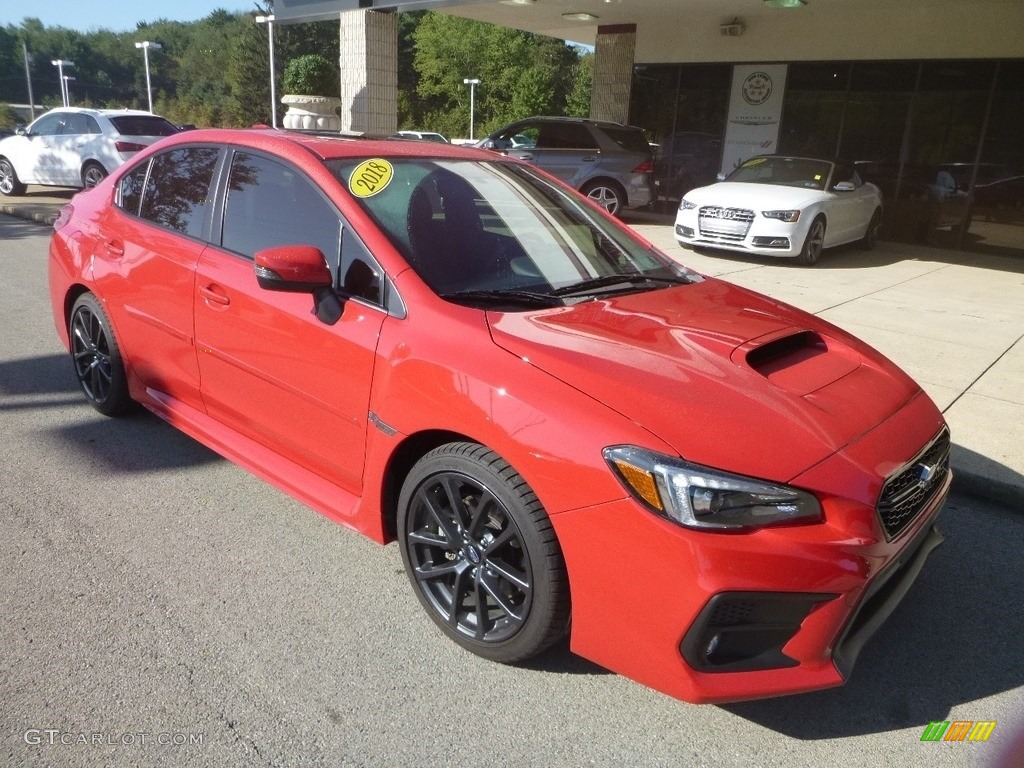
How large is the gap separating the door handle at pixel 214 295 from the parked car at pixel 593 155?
11035mm

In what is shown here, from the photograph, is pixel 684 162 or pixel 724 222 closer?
pixel 724 222

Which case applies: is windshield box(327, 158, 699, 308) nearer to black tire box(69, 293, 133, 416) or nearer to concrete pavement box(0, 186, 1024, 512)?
black tire box(69, 293, 133, 416)

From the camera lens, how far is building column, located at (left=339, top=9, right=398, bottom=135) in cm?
1412

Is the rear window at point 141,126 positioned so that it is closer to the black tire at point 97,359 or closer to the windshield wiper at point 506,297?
the black tire at point 97,359

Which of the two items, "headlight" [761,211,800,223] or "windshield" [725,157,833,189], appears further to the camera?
"windshield" [725,157,833,189]

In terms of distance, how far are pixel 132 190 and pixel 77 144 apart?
10.8 meters

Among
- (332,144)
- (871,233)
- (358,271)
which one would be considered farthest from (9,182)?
(871,233)

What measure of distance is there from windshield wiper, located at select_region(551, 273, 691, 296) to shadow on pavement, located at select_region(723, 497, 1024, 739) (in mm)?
1545

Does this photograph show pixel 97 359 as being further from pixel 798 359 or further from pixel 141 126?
pixel 141 126

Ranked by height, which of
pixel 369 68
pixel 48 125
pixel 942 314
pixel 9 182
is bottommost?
pixel 942 314

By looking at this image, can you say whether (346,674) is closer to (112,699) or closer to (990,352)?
(112,699)

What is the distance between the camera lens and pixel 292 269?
9.14 feet

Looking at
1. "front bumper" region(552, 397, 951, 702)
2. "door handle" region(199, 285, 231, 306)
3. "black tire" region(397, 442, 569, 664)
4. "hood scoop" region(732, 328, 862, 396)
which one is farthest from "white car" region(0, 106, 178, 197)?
"front bumper" region(552, 397, 951, 702)

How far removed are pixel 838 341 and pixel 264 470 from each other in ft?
7.59
